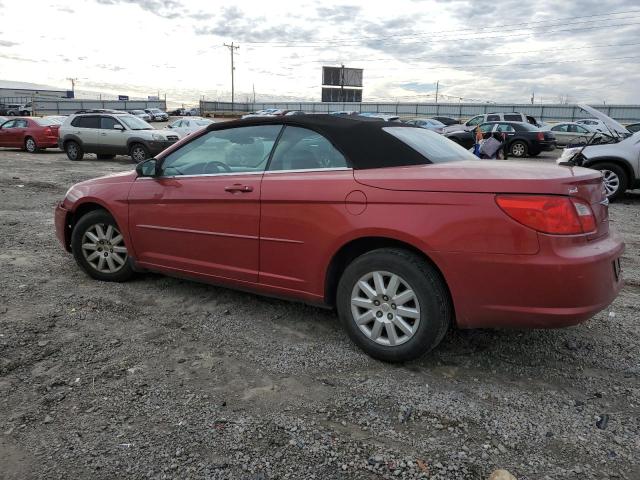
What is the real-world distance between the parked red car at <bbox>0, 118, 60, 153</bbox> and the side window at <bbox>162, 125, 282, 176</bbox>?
1858cm

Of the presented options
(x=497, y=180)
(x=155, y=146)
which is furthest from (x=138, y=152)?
(x=497, y=180)

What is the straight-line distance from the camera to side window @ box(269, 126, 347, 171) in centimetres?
355

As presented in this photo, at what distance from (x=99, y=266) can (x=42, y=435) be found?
2478mm

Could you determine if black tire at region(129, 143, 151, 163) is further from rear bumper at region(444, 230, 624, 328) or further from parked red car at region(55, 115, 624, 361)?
rear bumper at region(444, 230, 624, 328)

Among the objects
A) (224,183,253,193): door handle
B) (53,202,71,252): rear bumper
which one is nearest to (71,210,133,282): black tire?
(53,202,71,252): rear bumper

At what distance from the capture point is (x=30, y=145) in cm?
2062

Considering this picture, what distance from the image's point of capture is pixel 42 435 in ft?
8.50

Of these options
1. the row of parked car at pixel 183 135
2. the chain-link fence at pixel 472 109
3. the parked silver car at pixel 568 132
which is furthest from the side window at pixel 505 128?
the chain-link fence at pixel 472 109

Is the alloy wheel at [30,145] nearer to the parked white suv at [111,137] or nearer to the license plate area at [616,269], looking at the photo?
the parked white suv at [111,137]

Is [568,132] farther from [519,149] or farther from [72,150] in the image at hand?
[72,150]

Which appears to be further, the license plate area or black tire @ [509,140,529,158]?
black tire @ [509,140,529,158]

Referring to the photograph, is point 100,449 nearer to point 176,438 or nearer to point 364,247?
point 176,438

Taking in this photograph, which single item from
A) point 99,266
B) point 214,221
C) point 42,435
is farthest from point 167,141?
point 42,435

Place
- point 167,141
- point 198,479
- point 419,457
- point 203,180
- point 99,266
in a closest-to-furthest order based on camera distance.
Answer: point 198,479 < point 419,457 < point 203,180 < point 99,266 < point 167,141
